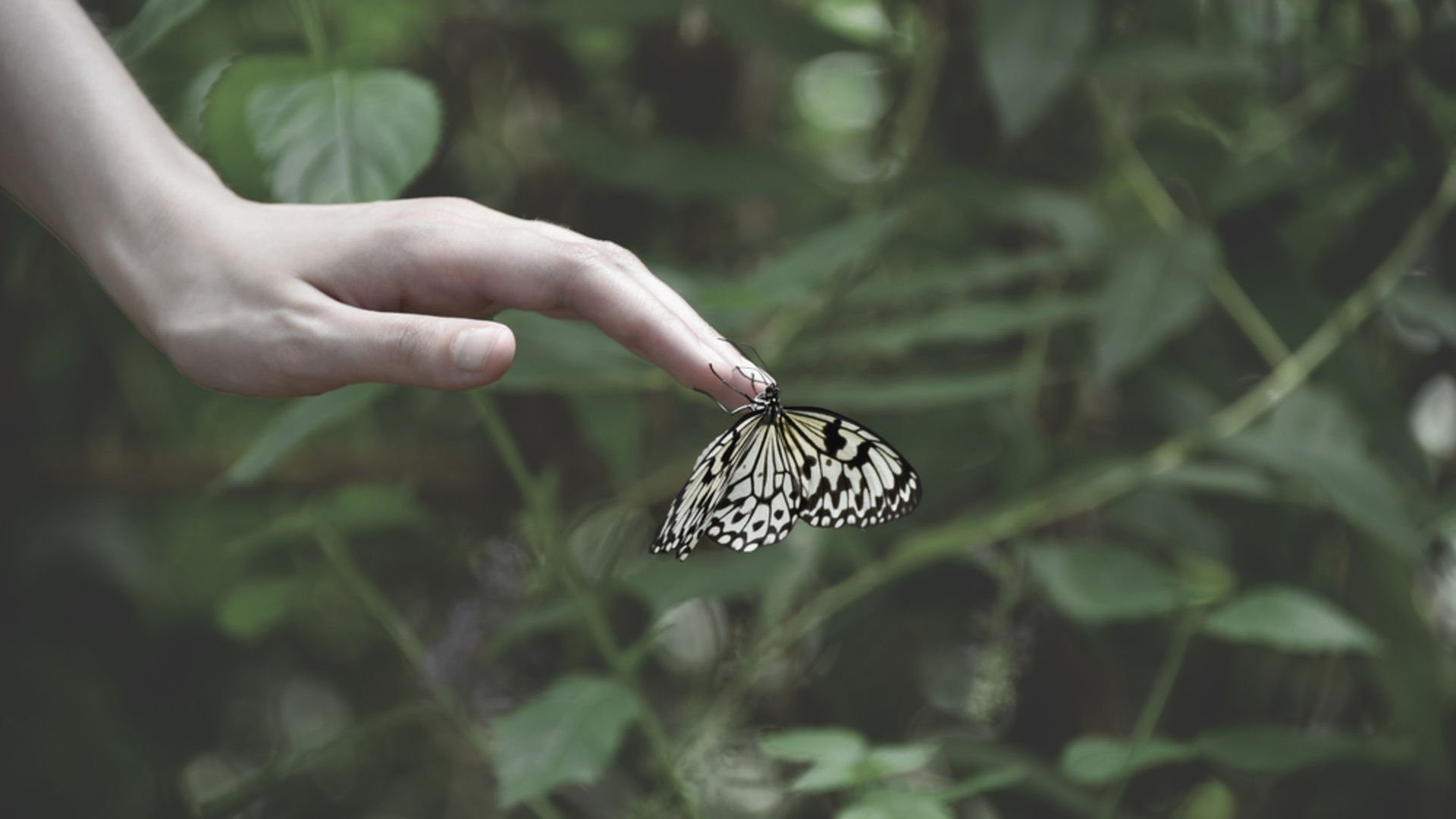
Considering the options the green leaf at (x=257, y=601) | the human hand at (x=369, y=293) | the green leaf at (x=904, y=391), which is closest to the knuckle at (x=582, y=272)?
the human hand at (x=369, y=293)

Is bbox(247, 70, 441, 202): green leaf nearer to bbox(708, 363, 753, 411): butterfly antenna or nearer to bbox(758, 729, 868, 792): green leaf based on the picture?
bbox(708, 363, 753, 411): butterfly antenna

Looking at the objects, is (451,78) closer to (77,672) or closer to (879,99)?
(879,99)

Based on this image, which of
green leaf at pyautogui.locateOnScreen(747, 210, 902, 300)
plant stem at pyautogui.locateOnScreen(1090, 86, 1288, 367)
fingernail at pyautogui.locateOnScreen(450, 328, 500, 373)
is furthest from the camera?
plant stem at pyautogui.locateOnScreen(1090, 86, 1288, 367)

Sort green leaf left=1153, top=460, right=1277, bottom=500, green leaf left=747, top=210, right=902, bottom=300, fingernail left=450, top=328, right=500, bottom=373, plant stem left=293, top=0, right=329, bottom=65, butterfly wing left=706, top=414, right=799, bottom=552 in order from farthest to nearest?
green leaf left=1153, top=460, right=1277, bottom=500 < green leaf left=747, top=210, right=902, bottom=300 < plant stem left=293, top=0, right=329, bottom=65 < butterfly wing left=706, top=414, right=799, bottom=552 < fingernail left=450, top=328, right=500, bottom=373

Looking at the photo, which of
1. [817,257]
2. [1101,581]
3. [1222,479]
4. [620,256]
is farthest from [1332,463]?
[620,256]

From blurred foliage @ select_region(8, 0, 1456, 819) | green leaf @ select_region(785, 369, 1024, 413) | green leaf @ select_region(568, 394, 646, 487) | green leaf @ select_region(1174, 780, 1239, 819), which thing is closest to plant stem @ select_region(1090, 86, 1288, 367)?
blurred foliage @ select_region(8, 0, 1456, 819)

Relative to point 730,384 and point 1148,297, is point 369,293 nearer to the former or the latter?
point 730,384
